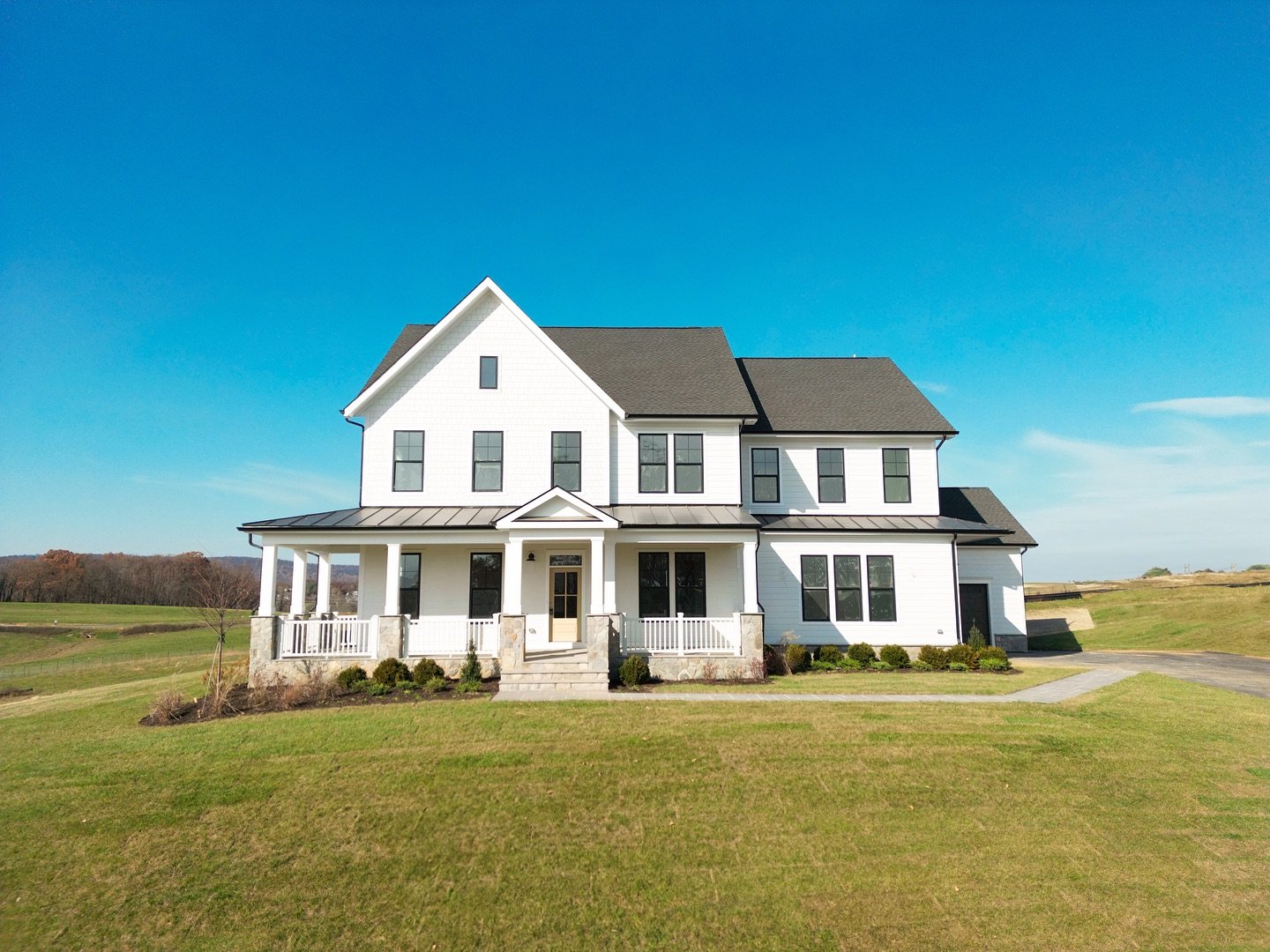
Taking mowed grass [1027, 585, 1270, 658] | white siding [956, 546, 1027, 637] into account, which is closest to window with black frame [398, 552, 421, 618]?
white siding [956, 546, 1027, 637]

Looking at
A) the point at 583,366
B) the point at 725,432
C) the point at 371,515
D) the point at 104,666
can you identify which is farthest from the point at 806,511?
the point at 104,666

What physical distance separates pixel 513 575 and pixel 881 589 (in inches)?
447

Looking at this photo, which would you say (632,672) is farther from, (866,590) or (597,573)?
(866,590)

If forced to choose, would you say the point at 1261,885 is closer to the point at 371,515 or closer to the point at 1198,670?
the point at 1198,670

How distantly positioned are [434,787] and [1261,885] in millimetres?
10592

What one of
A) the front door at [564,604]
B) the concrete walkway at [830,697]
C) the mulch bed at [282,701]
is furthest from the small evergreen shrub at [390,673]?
the front door at [564,604]

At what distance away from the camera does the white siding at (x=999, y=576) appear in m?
23.4

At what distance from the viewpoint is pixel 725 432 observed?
67.6 ft

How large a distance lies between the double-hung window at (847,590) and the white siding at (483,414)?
760cm

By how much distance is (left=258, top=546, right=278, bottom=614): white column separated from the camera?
1681 cm

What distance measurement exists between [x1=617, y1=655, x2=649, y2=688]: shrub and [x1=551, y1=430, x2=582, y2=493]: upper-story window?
18.8 ft

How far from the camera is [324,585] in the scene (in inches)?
743

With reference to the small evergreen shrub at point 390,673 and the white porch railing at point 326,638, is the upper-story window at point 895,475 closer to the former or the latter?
the small evergreen shrub at point 390,673

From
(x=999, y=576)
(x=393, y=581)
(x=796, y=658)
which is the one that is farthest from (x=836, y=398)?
(x=393, y=581)
